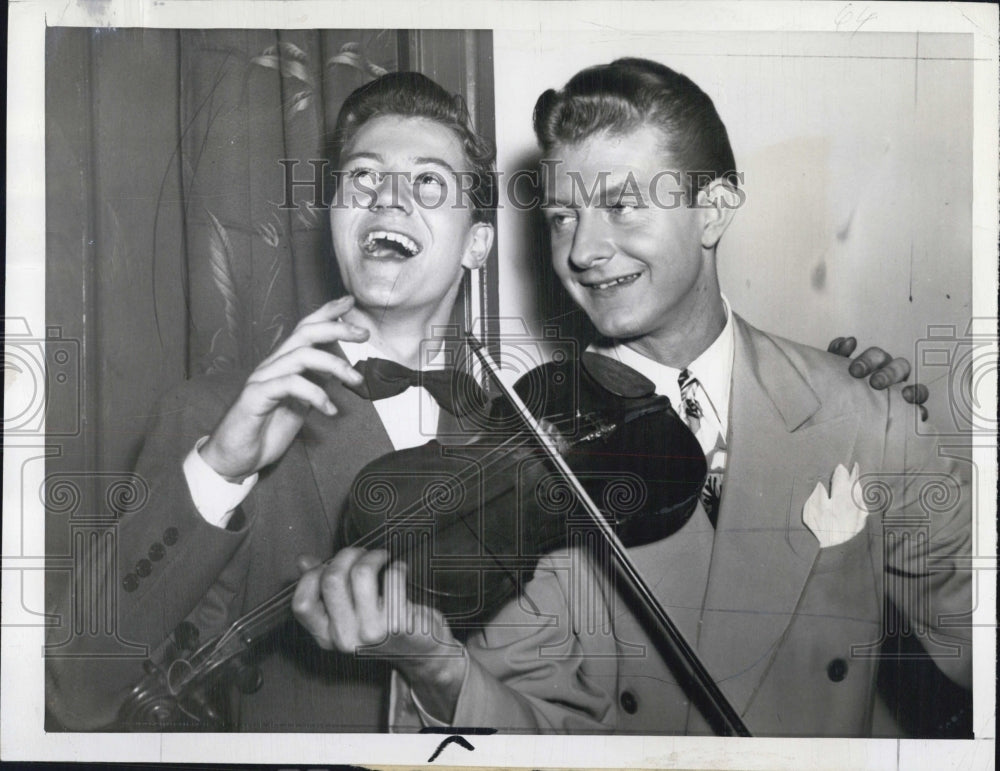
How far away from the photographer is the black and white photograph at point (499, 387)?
186cm

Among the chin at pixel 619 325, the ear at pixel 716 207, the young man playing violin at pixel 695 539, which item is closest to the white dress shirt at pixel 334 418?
the young man playing violin at pixel 695 539

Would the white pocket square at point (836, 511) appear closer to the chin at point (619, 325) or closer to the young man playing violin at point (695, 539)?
the young man playing violin at point (695, 539)

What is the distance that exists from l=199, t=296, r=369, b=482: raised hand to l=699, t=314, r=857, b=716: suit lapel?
88 centimetres

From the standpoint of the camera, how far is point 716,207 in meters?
1.89

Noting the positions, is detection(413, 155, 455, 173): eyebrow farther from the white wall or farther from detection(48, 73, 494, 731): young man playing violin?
the white wall

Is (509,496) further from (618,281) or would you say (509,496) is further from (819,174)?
(819,174)

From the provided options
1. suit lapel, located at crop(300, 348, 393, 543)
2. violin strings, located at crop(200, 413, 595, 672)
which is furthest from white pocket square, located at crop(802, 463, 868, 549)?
suit lapel, located at crop(300, 348, 393, 543)

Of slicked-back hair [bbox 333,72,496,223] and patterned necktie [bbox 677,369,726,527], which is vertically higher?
slicked-back hair [bbox 333,72,496,223]

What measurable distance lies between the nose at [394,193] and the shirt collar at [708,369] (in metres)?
0.52

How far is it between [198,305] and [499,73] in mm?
849

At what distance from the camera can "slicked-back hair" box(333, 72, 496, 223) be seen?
188 cm

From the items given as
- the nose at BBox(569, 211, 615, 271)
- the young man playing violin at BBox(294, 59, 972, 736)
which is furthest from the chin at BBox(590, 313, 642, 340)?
the nose at BBox(569, 211, 615, 271)

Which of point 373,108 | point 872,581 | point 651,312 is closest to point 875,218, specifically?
point 651,312

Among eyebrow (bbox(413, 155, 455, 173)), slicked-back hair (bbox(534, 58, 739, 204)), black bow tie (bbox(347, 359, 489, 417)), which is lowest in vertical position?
black bow tie (bbox(347, 359, 489, 417))
